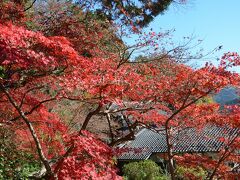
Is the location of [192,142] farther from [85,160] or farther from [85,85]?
[85,85]

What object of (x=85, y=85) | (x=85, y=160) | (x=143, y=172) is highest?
(x=85, y=85)

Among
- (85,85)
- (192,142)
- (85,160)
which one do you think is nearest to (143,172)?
(192,142)

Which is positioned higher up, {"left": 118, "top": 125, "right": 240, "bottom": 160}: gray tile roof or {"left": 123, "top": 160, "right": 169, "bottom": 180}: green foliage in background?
{"left": 118, "top": 125, "right": 240, "bottom": 160}: gray tile roof

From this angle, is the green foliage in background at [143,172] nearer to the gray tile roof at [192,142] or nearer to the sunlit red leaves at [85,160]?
the gray tile roof at [192,142]

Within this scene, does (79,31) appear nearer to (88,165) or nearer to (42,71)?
(42,71)

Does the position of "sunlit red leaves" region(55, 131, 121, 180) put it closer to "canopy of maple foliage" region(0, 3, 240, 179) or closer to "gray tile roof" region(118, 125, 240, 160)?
"canopy of maple foliage" region(0, 3, 240, 179)

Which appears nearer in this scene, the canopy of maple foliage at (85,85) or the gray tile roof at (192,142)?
the canopy of maple foliage at (85,85)

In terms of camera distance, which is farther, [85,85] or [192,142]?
[192,142]

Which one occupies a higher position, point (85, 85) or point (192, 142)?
point (85, 85)

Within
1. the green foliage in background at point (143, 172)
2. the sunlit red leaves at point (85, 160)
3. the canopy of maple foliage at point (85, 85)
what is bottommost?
the green foliage in background at point (143, 172)

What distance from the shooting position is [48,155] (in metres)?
12.5

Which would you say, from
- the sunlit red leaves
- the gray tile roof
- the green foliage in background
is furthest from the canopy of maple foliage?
the gray tile roof

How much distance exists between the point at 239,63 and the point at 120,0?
17.8 ft

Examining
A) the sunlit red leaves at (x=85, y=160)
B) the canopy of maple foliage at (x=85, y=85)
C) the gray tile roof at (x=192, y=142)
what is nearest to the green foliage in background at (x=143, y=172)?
the gray tile roof at (x=192, y=142)
